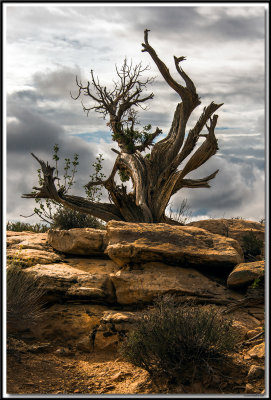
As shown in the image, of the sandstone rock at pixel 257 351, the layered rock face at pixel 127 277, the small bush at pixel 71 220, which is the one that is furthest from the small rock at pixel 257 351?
the small bush at pixel 71 220

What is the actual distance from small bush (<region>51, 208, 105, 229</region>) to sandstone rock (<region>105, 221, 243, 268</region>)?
403 centimetres

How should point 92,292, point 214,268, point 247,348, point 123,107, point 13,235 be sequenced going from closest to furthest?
point 247,348 → point 92,292 → point 214,268 → point 13,235 → point 123,107

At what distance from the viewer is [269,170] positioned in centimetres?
571

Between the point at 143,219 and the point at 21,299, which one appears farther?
the point at 143,219

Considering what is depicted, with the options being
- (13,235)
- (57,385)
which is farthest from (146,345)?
(13,235)

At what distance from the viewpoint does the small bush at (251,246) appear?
38.1 feet

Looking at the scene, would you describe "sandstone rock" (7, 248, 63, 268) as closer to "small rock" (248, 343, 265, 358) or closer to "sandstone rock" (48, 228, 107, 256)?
"sandstone rock" (48, 228, 107, 256)

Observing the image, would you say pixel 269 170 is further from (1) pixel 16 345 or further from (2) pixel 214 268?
(1) pixel 16 345

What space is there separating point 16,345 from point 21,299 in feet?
2.63

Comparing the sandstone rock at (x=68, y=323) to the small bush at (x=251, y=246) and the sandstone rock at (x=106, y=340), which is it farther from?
the small bush at (x=251, y=246)

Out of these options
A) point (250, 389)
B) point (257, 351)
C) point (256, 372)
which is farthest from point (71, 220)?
point (250, 389)

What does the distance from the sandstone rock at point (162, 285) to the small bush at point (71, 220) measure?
4.87 meters

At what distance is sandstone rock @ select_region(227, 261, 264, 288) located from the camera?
846 cm

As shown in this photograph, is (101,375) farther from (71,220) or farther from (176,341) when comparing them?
(71,220)
